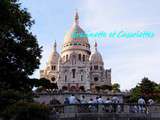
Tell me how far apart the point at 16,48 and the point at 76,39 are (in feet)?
320

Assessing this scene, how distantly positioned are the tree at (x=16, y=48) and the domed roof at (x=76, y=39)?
308ft

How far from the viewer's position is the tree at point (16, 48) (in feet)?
101

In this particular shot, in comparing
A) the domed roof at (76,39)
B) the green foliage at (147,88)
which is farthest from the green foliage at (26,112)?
the domed roof at (76,39)

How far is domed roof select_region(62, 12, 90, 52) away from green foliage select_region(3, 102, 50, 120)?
10438 centimetres

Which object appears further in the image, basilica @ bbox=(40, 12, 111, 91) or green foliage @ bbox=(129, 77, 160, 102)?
basilica @ bbox=(40, 12, 111, 91)

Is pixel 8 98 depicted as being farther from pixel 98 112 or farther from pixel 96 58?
pixel 96 58

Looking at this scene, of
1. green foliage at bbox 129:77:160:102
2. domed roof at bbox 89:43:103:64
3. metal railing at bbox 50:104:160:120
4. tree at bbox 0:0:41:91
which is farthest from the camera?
domed roof at bbox 89:43:103:64

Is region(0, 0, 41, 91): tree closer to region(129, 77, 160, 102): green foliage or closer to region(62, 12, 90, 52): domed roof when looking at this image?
region(129, 77, 160, 102): green foliage

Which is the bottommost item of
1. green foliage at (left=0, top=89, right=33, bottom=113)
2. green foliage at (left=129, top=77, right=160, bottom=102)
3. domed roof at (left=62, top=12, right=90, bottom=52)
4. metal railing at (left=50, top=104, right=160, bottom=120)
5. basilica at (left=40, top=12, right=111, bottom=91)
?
metal railing at (left=50, top=104, right=160, bottom=120)

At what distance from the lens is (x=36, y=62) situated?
3312cm

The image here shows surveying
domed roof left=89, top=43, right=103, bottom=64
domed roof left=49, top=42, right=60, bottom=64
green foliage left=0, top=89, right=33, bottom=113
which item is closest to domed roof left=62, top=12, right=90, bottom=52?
domed roof left=49, top=42, right=60, bottom=64

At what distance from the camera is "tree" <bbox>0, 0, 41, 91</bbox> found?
30.7 meters

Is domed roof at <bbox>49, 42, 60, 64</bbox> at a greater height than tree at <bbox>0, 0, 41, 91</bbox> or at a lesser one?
greater

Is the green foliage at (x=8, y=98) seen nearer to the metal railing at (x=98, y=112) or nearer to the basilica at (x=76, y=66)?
the metal railing at (x=98, y=112)
